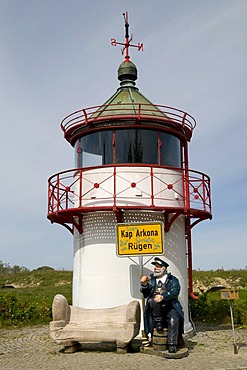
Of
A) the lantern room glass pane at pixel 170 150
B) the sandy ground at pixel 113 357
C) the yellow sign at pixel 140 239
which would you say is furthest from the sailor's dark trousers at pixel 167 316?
the lantern room glass pane at pixel 170 150

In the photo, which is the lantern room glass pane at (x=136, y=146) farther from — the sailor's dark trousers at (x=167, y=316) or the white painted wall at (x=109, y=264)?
the sailor's dark trousers at (x=167, y=316)

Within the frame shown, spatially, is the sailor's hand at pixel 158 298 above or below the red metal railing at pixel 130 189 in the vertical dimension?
below

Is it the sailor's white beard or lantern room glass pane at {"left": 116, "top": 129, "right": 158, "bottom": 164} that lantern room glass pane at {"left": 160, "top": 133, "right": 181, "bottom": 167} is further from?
the sailor's white beard

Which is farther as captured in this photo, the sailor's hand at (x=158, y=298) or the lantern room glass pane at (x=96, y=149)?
the lantern room glass pane at (x=96, y=149)

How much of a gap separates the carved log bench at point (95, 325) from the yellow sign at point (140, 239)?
1358mm

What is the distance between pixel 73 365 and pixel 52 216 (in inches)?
198

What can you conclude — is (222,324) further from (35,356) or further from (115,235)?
(35,356)

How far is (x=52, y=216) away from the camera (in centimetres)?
1405

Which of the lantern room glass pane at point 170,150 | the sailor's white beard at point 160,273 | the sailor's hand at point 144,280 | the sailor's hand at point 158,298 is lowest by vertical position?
the sailor's hand at point 158,298

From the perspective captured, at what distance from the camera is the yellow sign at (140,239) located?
1203 cm

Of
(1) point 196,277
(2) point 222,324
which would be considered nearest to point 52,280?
(1) point 196,277

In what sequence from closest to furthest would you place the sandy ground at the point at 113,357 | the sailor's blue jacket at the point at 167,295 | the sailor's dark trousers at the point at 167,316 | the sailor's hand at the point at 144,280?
the sandy ground at the point at 113,357 < the sailor's dark trousers at the point at 167,316 < the sailor's blue jacket at the point at 167,295 < the sailor's hand at the point at 144,280

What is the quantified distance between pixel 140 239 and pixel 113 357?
9.91 feet

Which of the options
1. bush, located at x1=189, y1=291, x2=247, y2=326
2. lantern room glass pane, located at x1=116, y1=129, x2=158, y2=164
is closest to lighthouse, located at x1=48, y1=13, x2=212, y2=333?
lantern room glass pane, located at x1=116, y1=129, x2=158, y2=164
